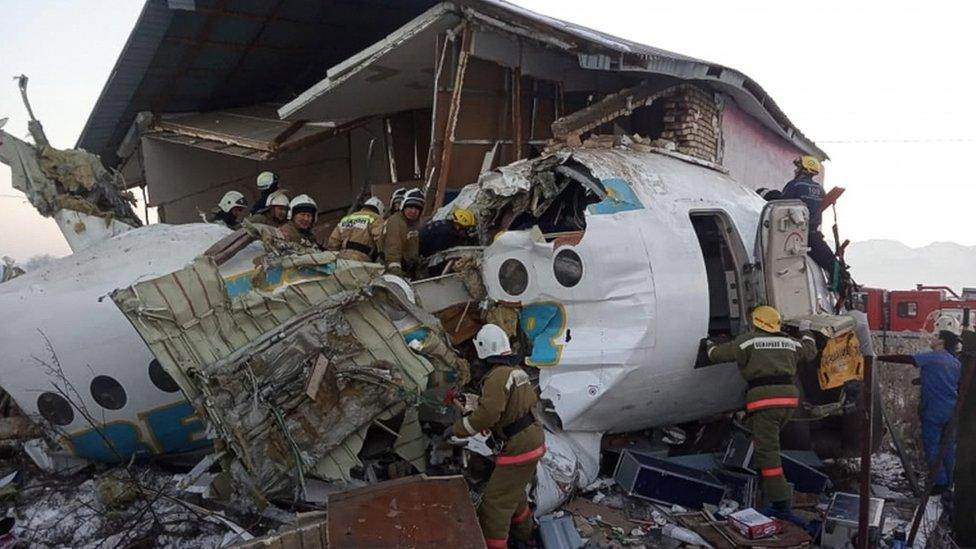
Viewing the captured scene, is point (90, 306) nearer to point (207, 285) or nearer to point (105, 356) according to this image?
point (105, 356)

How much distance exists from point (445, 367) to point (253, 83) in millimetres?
8098

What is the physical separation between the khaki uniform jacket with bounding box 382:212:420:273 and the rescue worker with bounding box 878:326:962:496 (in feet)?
13.7

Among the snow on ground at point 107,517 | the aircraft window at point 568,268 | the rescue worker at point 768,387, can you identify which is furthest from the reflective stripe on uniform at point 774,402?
the snow on ground at point 107,517

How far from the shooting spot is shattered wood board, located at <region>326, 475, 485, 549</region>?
11.9 ft

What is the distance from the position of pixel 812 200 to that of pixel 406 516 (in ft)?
17.3

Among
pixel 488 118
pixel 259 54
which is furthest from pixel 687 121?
pixel 259 54

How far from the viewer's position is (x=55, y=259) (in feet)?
18.5

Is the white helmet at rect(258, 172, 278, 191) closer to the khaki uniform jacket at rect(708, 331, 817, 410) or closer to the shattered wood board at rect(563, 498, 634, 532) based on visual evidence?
the shattered wood board at rect(563, 498, 634, 532)

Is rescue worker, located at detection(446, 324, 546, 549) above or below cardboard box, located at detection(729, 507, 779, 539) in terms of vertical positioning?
above

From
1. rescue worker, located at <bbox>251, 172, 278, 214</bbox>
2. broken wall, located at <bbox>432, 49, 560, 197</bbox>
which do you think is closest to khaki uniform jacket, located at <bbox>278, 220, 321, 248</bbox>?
rescue worker, located at <bbox>251, 172, 278, 214</bbox>

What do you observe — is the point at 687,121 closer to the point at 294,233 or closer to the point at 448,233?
the point at 448,233

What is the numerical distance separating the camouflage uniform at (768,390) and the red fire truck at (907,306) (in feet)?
34.5

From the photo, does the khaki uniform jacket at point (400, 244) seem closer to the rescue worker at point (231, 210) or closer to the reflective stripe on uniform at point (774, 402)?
the rescue worker at point (231, 210)

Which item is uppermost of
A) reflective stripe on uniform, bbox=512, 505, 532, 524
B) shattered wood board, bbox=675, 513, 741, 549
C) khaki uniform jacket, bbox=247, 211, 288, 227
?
khaki uniform jacket, bbox=247, 211, 288, 227
